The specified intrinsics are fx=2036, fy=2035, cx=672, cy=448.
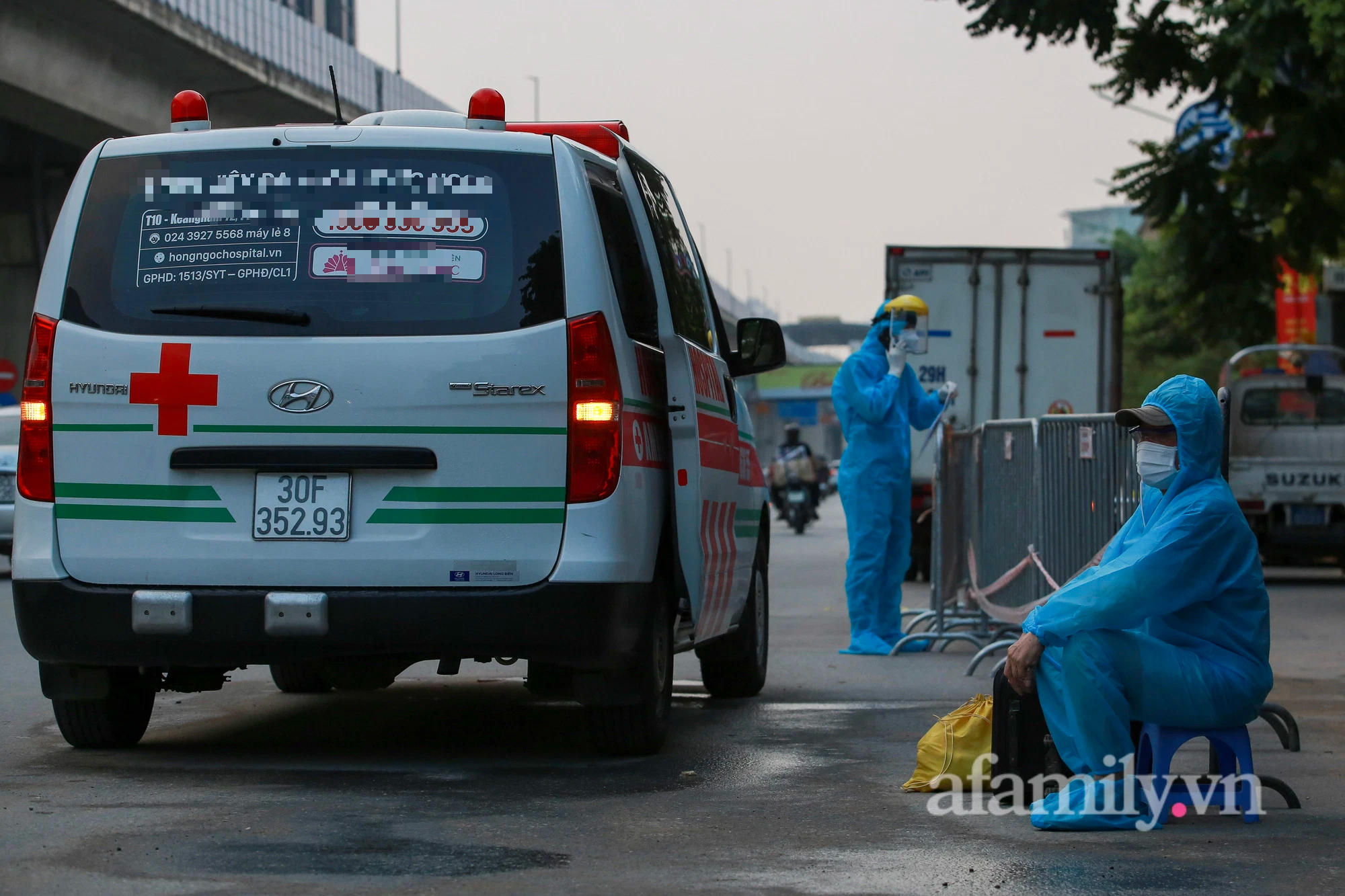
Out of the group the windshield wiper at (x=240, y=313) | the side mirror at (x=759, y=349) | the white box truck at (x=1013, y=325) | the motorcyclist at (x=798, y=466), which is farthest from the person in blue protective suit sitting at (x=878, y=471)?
the motorcyclist at (x=798, y=466)

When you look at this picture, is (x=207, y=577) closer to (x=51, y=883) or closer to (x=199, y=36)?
(x=51, y=883)

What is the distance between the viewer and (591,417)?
623 centimetres

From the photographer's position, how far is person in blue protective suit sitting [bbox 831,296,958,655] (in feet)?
37.7

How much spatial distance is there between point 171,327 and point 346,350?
57 centimetres

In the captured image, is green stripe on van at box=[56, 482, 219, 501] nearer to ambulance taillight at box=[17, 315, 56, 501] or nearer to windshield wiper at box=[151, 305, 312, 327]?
ambulance taillight at box=[17, 315, 56, 501]

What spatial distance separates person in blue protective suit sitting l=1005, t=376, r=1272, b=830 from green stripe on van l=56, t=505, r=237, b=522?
2466 mm

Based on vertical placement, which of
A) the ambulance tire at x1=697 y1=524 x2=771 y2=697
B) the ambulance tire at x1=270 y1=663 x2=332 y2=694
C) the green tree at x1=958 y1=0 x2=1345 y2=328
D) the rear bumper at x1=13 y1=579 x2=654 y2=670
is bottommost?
the ambulance tire at x1=270 y1=663 x2=332 y2=694

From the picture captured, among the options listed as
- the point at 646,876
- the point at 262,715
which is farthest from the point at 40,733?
the point at 646,876

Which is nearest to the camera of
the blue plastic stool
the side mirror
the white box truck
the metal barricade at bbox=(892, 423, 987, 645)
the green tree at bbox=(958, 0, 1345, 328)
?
the blue plastic stool

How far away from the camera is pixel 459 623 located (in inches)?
244

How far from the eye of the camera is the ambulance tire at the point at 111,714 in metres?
6.83

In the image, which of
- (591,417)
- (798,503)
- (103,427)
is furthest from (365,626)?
(798,503)

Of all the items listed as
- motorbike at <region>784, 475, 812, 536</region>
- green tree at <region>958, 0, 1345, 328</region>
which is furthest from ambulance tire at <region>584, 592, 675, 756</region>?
motorbike at <region>784, 475, 812, 536</region>

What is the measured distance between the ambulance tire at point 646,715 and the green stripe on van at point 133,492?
1.47 meters
